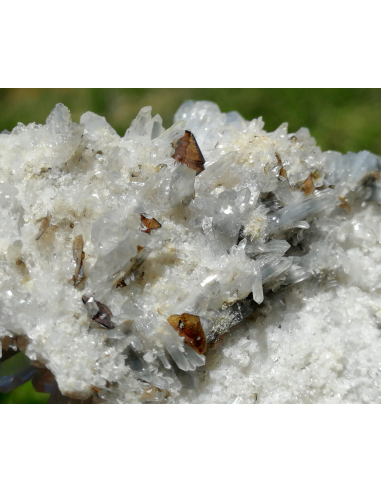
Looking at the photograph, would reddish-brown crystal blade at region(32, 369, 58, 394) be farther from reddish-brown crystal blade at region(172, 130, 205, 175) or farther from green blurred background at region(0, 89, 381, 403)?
green blurred background at region(0, 89, 381, 403)

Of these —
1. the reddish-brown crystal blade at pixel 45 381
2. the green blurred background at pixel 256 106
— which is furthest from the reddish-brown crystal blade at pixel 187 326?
the green blurred background at pixel 256 106

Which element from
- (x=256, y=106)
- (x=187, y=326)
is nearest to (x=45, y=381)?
(x=187, y=326)

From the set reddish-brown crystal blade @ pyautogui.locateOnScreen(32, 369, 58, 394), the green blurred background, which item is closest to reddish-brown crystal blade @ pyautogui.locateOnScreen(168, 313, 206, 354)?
reddish-brown crystal blade @ pyautogui.locateOnScreen(32, 369, 58, 394)

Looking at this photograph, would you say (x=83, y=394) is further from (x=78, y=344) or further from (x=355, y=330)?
(x=355, y=330)

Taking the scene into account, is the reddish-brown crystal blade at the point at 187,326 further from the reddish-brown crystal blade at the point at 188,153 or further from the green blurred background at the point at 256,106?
the green blurred background at the point at 256,106

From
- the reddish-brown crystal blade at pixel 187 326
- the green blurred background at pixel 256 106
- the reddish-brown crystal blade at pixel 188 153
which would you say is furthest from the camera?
the green blurred background at pixel 256 106

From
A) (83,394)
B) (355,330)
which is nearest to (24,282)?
(83,394)
